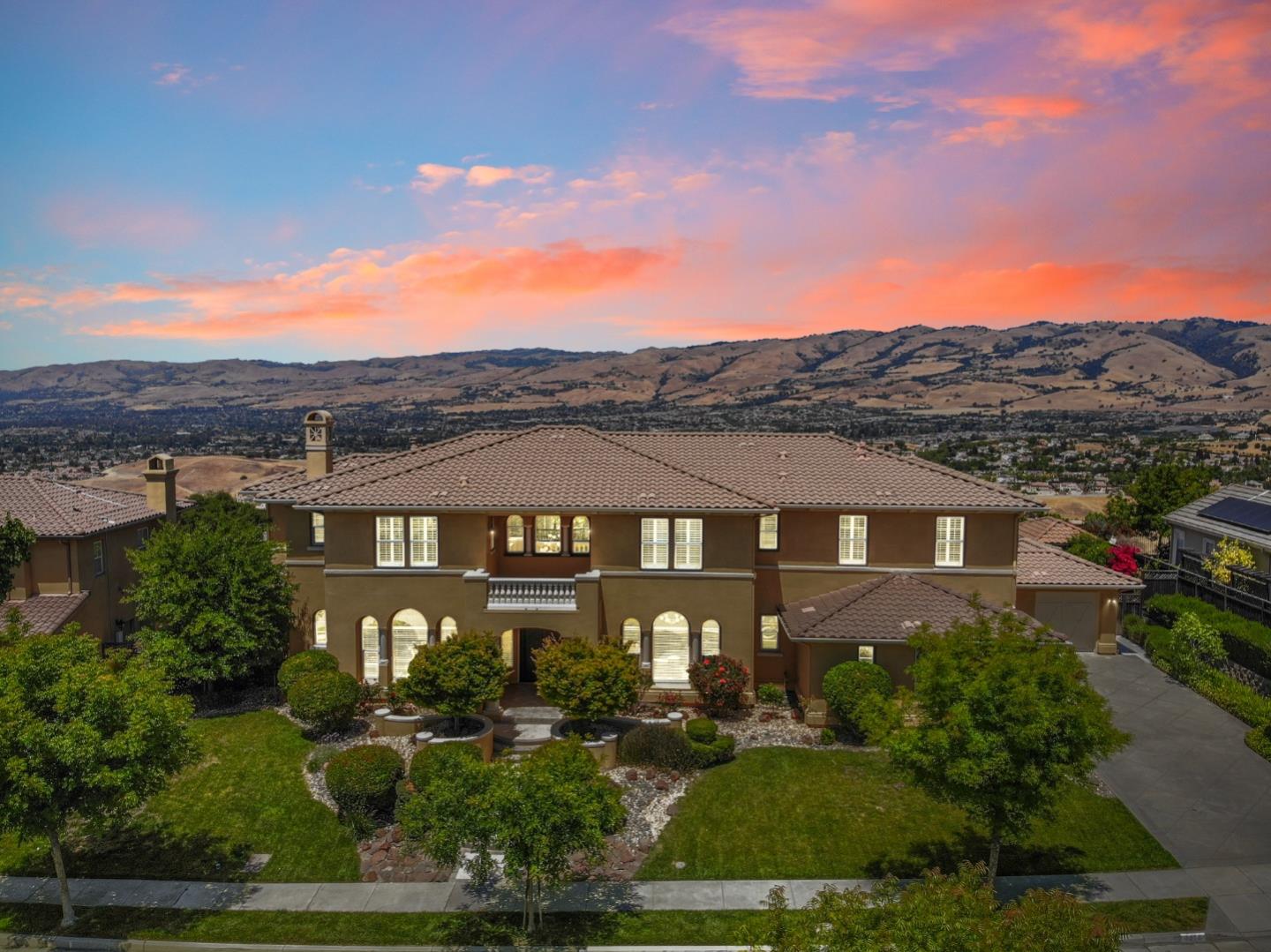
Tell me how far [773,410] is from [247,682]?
167199 mm

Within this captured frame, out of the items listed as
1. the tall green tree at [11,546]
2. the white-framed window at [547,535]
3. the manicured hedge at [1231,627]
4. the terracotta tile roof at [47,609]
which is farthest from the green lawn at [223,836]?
the manicured hedge at [1231,627]

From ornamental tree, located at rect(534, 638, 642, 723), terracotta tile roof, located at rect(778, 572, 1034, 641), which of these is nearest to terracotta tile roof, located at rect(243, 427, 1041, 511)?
terracotta tile roof, located at rect(778, 572, 1034, 641)

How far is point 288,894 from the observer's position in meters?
19.5

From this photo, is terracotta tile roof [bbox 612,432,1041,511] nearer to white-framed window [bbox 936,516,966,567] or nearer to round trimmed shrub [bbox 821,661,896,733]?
white-framed window [bbox 936,516,966,567]

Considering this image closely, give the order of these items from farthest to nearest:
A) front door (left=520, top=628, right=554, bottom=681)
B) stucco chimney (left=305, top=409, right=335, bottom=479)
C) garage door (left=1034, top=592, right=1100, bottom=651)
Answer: garage door (left=1034, top=592, right=1100, bottom=651), stucco chimney (left=305, top=409, right=335, bottom=479), front door (left=520, top=628, right=554, bottom=681)

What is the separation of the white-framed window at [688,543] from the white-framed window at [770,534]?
9.50 ft

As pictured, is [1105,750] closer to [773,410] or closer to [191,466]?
[191,466]

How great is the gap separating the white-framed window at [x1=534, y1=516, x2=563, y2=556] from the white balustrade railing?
8.30 ft

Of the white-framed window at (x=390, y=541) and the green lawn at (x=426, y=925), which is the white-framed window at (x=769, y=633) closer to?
the white-framed window at (x=390, y=541)

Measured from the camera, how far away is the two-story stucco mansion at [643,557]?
28.5 m

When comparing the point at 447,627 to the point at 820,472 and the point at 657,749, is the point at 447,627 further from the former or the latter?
the point at 820,472

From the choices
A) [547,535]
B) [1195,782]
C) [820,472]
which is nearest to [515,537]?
[547,535]

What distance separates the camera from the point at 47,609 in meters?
32.0

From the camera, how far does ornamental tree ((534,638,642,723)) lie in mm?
24750
